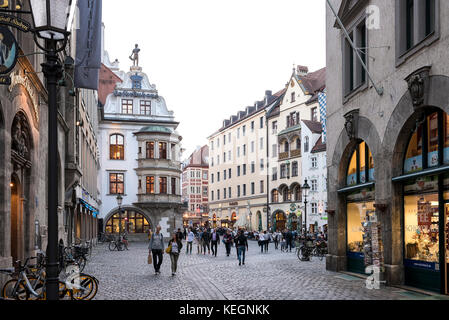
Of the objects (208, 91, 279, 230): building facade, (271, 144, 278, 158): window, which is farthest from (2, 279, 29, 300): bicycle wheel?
(271, 144, 278, 158): window

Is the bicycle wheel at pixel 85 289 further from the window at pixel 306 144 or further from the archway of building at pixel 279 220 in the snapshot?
the archway of building at pixel 279 220

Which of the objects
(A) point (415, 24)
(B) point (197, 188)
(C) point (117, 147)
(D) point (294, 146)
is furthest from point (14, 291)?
(B) point (197, 188)

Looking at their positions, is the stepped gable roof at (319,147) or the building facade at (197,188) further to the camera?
the building facade at (197,188)

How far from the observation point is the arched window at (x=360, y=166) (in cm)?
1678

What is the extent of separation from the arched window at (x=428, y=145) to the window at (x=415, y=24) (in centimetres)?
179

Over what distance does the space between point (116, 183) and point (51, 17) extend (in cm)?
4672

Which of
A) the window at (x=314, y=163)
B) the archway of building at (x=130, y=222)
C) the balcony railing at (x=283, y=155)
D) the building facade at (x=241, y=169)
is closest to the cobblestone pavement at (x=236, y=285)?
the archway of building at (x=130, y=222)

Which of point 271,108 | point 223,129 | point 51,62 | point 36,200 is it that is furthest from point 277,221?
point 51,62

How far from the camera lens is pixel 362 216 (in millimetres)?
17500

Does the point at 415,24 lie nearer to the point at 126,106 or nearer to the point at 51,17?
the point at 51,17

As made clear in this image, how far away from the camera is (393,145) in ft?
47.5

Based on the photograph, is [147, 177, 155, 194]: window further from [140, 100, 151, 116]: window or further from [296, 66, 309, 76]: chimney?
[296, 66, 309, 76]: chimney

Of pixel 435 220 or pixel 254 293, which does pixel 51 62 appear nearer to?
pixel 254 293

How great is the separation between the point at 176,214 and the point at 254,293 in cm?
3995
